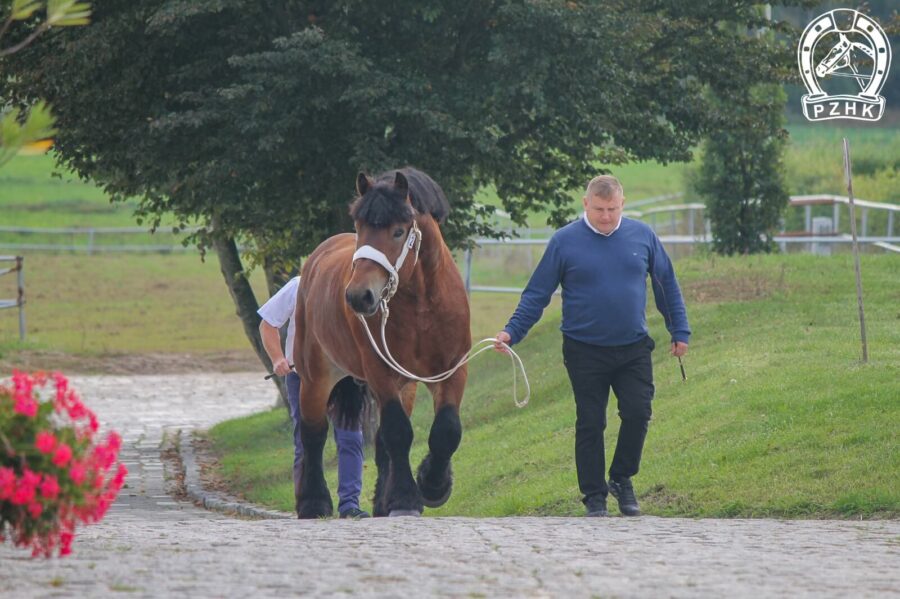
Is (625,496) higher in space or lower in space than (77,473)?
lower

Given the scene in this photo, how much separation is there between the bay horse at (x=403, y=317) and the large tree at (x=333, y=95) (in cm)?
425

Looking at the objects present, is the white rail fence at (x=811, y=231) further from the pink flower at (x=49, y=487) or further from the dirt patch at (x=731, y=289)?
the pink flower at (x=49, y=487)

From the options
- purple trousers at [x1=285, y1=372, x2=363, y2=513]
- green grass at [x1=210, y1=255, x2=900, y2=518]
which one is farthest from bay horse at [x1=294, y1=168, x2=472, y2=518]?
green grass at [x1=210, y1=255, x2=900, y2=518]

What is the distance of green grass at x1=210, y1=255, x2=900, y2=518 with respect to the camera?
10.2m

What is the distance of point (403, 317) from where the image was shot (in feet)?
31.8

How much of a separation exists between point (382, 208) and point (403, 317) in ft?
2.52

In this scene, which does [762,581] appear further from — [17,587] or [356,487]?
[356,487]

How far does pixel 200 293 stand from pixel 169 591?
32.1 metres

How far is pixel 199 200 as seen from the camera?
15906mm

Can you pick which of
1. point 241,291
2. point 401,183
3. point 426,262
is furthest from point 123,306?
point 401,183

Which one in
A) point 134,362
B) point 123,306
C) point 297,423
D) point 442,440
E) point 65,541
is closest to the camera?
point 65,541

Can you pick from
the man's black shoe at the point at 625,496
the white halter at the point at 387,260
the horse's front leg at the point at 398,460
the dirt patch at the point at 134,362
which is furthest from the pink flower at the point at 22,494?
the dirt patch at the point at 134,362

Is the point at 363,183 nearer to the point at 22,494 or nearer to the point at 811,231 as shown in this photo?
the point at 22,494

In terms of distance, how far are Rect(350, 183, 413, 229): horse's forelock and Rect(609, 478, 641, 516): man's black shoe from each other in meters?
2.04
